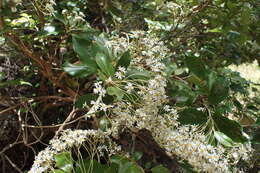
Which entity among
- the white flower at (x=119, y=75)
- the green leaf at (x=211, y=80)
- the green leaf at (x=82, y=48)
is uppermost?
the green leaf at (x=82, y=48)

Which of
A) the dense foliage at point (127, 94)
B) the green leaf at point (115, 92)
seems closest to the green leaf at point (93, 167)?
the dense foliage at point (127, 94)

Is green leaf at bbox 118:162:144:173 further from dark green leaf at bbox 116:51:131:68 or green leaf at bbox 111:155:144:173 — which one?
dark green leaf at bbox 116:51:131:68

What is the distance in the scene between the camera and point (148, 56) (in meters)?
0.83

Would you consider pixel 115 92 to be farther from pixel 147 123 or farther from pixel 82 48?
pixel 82 48

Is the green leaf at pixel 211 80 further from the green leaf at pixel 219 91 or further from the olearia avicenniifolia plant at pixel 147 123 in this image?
the olearia avicenniifolia plant at pixel 147 123

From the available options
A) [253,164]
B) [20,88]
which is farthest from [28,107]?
[253,164]

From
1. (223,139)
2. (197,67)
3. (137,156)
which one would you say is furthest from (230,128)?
(137,156)

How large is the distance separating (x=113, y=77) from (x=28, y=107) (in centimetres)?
49

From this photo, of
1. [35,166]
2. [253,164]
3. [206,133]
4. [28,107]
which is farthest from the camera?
[253,164]

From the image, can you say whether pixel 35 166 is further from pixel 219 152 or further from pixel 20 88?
pixel 20 88

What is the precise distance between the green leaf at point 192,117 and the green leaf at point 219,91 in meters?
0.05

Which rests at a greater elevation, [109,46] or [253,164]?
[109,46]

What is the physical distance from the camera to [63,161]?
67cm

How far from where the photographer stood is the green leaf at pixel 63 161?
66cm
